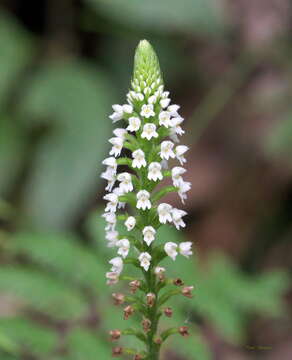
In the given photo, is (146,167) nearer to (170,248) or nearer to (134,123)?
(134,123)

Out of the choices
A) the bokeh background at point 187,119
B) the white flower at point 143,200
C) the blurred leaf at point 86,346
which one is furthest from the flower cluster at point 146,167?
the bokeh background at point 187,119

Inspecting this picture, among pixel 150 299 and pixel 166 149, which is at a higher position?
pixel 166 149

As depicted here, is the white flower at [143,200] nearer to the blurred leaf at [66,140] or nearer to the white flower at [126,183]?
the white flower at [126,183]

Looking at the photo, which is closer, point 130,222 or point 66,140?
point 130,222

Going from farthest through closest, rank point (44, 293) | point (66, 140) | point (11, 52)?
point (11, 52), point (66, 140), point (44, 293)

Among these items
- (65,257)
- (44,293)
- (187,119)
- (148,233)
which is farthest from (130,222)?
(187,119)

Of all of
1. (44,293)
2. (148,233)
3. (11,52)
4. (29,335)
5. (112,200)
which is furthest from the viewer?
(11,52)

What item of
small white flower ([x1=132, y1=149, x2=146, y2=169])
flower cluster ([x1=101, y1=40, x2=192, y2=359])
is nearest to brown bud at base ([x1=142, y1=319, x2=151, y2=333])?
flower cluster ([x1=101, y1=40, x2=192, y2=359])
